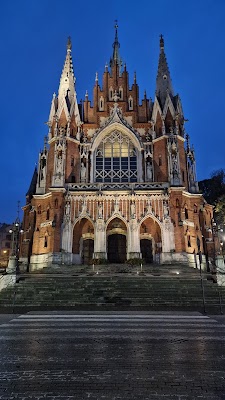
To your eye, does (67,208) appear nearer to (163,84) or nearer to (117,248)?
(117,248)

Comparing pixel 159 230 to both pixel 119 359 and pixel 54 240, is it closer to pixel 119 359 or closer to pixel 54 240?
pixel 54 240

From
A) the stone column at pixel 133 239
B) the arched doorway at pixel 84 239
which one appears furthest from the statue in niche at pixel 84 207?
the stone column at pixel 133 239

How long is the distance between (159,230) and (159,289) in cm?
1180

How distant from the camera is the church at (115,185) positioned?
89.0 feet

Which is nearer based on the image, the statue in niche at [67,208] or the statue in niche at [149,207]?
the statue in niche at [149,207]

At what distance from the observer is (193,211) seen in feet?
95.0

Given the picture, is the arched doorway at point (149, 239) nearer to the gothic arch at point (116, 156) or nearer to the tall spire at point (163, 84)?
the gothic arch at point (116, 156)

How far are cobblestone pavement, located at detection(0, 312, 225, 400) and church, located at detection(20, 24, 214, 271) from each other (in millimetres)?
18744

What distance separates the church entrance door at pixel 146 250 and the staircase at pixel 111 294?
31.4 feet

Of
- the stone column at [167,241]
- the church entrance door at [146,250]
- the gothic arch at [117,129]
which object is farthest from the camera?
the gothic arch at [117,129]

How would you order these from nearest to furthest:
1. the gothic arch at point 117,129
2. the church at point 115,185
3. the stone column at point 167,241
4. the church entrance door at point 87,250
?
1. the stone column at point 167,241
2. the church at point 115,185
3. the church entrance door at point 87,250
4. the gothic arch at point 117,129

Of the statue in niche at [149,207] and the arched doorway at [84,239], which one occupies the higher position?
the statue in niche at [149,207]

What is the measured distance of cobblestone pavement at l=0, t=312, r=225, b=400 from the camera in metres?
3.63

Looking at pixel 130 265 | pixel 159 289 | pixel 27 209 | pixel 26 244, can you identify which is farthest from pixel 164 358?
pixel 27 209
